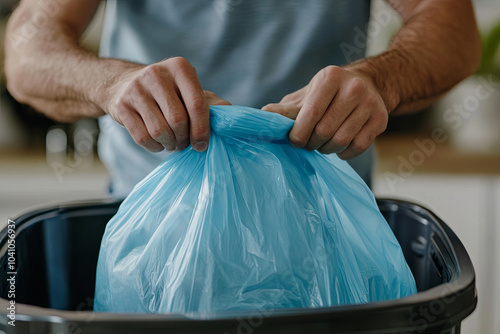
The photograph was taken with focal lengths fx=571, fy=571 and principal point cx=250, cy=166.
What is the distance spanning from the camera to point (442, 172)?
1423 mm

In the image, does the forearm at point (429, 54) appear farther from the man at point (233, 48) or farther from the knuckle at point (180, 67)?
the knuckle at point (180, 67)

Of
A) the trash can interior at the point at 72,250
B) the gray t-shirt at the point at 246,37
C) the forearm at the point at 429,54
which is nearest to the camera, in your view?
the trash can interior at the point at 72,250

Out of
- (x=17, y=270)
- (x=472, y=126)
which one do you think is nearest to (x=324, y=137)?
(x=17, y=270)

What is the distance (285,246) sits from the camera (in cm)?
44

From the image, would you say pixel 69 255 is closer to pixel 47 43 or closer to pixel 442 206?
pixel 47 43

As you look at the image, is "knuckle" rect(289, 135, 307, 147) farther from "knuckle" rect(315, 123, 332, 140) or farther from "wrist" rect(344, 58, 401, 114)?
"wrist" rect(344, 58, 401, 114)

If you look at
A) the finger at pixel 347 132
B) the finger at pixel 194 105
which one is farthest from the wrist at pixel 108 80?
the finger at pixel 347 132

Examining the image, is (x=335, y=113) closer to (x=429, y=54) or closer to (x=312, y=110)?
(x=312, y=110)

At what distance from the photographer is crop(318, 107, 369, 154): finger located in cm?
48

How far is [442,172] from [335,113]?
41.0 inches

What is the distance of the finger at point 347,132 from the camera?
48cm

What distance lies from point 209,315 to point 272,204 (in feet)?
0.51

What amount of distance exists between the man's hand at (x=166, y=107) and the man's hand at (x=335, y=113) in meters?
0.07

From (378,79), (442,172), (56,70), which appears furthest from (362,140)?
(442,172)
